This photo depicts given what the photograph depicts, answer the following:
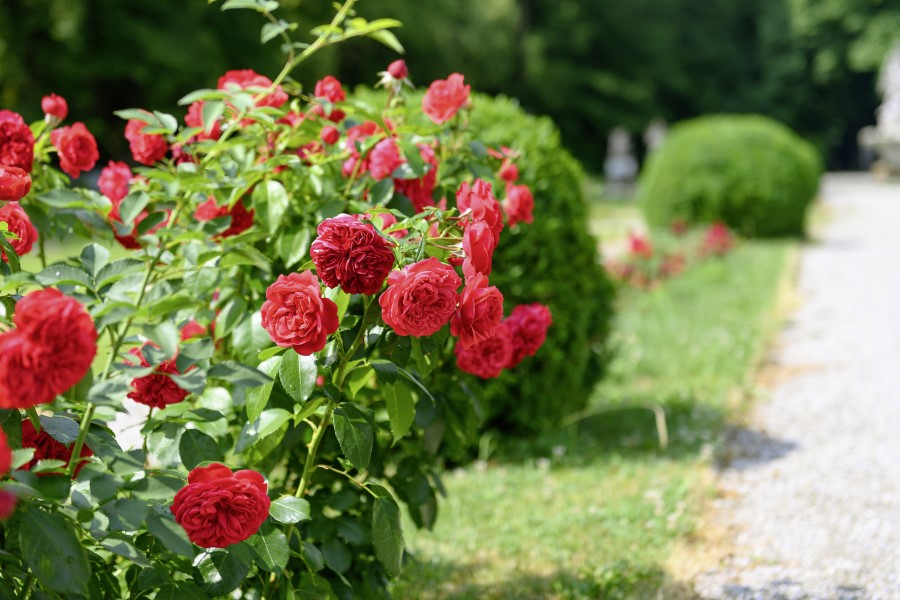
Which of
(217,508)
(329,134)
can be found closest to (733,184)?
(329,134)

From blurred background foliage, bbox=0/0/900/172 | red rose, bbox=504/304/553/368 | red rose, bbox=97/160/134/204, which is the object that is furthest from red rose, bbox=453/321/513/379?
blurred background foliage, bbox=0/0/900/172

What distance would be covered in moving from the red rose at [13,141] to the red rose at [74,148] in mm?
120

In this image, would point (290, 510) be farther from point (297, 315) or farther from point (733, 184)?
point (733, 184)

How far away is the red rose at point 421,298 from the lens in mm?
1443

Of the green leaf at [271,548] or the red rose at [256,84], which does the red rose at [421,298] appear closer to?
the green leaf at [271,548]

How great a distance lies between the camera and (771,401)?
496 centimetres

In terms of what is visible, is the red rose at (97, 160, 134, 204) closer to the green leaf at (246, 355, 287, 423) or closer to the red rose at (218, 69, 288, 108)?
the red rose at (218, 69, 288, 108)

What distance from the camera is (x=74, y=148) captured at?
2146 millimetres

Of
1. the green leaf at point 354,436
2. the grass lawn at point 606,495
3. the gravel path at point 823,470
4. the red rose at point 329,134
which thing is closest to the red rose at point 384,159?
the red rose at point 329,134

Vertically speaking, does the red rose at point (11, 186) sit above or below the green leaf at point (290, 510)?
above

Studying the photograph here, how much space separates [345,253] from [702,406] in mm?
3619

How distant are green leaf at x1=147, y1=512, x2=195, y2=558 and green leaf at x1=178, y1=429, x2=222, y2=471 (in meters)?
0.26

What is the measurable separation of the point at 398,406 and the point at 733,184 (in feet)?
35.0

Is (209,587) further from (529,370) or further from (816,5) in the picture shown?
(816,5)
